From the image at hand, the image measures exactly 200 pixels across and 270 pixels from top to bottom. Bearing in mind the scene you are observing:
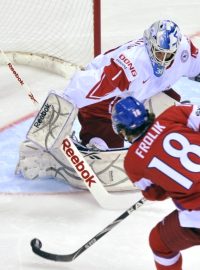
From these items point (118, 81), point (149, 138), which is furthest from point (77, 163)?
point (149, 138)

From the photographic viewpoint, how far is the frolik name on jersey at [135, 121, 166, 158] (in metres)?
1.76

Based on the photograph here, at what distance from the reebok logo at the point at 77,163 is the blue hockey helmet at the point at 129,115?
0.70 m

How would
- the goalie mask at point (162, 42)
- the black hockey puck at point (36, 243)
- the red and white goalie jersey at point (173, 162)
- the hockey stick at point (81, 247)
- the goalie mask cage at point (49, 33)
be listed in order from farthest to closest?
the goalie mask cage at point (49, 33), the goalie mask at point (162, 42), the black hockey puck at point (36, 243), the hockey stick at point (81, 247), the red and white goalie jersey at point (173, 162)

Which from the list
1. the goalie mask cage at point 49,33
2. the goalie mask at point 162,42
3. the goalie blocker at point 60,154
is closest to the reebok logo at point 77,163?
the goalie blocker at point 60,154

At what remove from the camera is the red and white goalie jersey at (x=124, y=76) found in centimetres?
246

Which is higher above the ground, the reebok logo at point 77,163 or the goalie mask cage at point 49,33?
→ the reebok logo at point 77,163

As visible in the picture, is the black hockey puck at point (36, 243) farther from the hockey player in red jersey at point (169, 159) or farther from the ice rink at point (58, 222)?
the hockey player in red jersey at point (169, 159)

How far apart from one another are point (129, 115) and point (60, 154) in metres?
0.90

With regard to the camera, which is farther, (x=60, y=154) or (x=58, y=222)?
(x=60, y=154)

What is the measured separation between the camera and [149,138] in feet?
5.76

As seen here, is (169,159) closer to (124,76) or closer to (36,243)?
(36,243)

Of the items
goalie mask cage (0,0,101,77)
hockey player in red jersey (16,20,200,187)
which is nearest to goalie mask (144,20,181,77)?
hockey player in red jersey (16,20,200,187)

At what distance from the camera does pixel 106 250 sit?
7.34 ft

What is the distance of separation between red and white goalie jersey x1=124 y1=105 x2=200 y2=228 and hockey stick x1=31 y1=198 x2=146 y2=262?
301 mm
